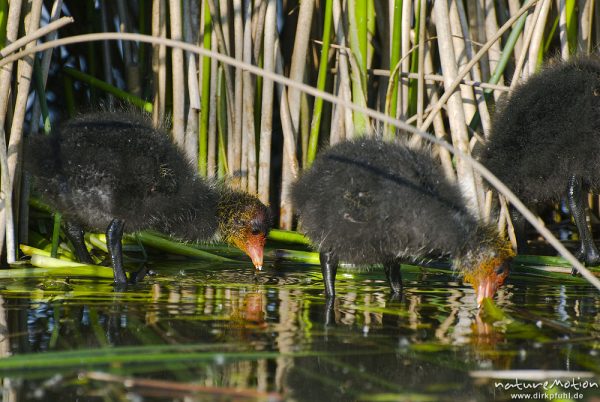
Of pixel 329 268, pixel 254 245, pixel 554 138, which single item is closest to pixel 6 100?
pixel 254 245

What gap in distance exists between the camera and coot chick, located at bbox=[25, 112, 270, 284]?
4.48 meters

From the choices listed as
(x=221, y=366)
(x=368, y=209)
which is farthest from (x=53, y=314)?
(x=368, y=209)

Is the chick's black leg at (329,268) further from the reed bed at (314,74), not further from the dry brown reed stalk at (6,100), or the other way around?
the dry brown reed stalk at (6,100)

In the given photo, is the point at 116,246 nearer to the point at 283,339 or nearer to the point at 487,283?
the point at 283,339

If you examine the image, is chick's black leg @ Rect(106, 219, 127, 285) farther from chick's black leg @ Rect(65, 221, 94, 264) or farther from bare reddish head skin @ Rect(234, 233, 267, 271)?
bare reddish head skin @ Rect(234, 233, 267, 271)

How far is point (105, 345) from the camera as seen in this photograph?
3.12m

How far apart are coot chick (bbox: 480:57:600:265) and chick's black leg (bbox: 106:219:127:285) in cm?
217

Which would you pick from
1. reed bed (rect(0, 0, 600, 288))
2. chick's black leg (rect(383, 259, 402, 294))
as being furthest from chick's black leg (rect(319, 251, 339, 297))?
reed bed (rect(0, 0, 600, 288))

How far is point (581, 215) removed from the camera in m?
5.07

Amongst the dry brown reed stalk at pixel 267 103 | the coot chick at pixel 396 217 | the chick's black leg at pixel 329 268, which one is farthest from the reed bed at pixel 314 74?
the chick's black leg at pixel 329 268

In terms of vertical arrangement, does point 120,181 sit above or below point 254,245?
above

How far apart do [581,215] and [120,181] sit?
2671mm

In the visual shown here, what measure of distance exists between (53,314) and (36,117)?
5.78ft

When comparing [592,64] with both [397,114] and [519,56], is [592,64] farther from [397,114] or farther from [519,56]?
[397,114]
